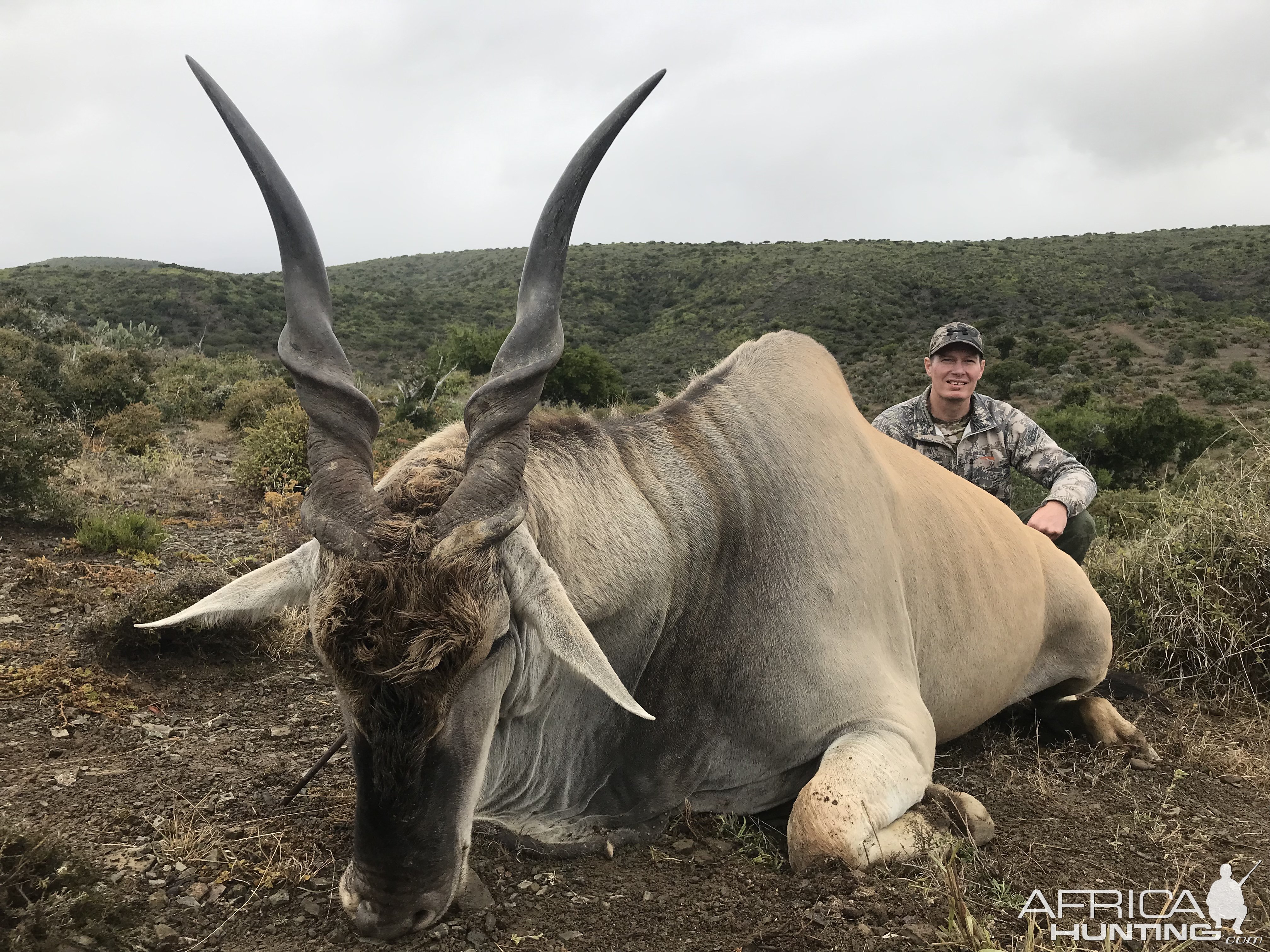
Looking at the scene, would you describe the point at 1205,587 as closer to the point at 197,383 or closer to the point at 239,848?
the point at 239,848

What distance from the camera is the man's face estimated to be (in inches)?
Result: 239

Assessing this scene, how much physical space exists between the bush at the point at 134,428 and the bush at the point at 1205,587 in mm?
11200

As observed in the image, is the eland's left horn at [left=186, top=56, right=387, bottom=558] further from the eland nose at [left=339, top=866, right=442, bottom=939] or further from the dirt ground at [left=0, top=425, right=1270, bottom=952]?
the dirt ground at [left=0, top=425, right=1270, bottom=952]

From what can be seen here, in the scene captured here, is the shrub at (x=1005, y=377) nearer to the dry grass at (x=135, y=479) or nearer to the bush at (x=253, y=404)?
the bush at (x=253, y=404)

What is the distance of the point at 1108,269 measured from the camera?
48219mm

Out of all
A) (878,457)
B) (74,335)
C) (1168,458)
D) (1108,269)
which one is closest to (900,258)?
(1108,269)

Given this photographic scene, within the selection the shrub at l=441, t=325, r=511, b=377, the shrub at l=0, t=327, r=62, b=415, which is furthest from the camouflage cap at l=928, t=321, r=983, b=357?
the shrub at l=441, t=325, r=511, b=377

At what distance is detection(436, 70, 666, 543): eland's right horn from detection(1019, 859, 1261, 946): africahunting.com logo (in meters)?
1.91

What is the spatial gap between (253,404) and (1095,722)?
13597mm

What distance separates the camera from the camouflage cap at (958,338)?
6.04 metres

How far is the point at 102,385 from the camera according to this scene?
13633 mm

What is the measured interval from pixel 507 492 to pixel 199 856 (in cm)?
155

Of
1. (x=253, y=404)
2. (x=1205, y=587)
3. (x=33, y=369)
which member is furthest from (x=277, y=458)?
(x=1205, y=587)

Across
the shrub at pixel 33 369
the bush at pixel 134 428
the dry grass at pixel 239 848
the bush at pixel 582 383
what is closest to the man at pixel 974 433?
the dry grass at pixel 239 848
